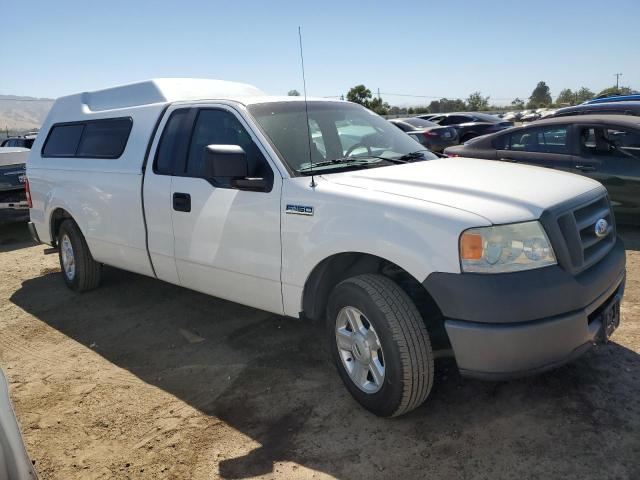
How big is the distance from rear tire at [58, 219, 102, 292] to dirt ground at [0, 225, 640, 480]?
0.97 meters

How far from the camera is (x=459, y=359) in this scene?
8.80ft

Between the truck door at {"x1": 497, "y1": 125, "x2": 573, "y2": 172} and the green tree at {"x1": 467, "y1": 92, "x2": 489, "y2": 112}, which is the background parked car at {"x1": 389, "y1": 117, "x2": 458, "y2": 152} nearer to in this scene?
the truck door at {"x1": 497, "y1": 125, "x2": 573, "y2": 172}

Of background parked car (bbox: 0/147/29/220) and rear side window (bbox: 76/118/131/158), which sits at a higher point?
rear side window (bbox: 76/118/131/158)

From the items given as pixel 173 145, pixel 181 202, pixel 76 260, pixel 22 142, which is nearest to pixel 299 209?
pixel 181 202

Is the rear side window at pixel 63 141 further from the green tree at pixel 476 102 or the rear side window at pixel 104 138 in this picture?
the green tree at pixel 476 102

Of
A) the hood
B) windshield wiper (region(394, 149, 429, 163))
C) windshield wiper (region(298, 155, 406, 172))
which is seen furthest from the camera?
windshield wiper (region(394, 149, 429, 163))

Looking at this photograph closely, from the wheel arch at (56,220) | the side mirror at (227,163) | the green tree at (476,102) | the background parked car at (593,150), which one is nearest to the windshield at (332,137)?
the side mirror at (227,163)

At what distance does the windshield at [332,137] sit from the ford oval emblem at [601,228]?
Result: 131cm

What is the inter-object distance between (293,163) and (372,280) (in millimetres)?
1002

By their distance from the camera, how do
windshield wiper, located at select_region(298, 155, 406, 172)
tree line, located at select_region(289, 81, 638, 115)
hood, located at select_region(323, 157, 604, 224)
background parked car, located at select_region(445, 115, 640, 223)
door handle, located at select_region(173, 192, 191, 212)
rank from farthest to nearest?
tree line, located at select_region(289, 81, 638, 115) → background parked car, located at select_region(445, 115, 640, 223) → door handle, located at select_region(173, 192, 191, 212) → windshield wiper, located at select_region(298, 155, 406, 172) → hood, located at select_region(323, 157, 604, 224)

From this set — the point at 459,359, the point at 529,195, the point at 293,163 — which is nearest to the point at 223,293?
the point at 293,163

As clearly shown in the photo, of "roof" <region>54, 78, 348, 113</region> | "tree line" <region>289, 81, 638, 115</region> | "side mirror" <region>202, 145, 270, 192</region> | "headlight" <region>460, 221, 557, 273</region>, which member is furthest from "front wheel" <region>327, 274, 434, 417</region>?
"tree line" <region>289, 81, 638, 115</region>

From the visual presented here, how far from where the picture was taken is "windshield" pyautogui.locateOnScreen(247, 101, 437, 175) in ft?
11.8

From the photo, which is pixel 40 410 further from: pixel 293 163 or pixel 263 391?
pixel 293 163
